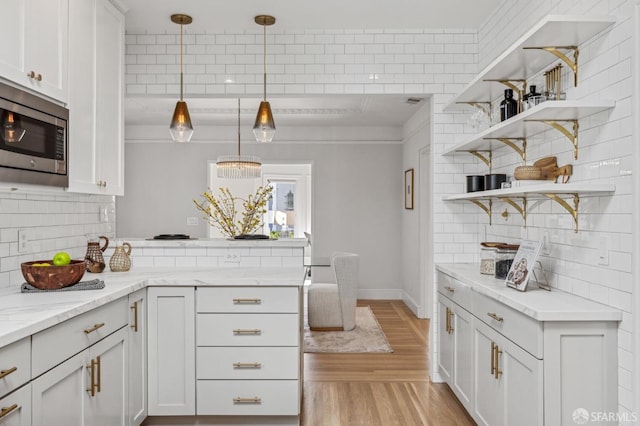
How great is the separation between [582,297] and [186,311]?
83.4 inches

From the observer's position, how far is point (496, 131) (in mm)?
2688

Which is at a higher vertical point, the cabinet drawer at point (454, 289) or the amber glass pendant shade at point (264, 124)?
the amber glass pendant shade at point (264, 124)

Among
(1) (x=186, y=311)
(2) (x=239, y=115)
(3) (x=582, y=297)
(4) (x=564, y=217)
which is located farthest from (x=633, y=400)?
(2) (x=239, y=115)

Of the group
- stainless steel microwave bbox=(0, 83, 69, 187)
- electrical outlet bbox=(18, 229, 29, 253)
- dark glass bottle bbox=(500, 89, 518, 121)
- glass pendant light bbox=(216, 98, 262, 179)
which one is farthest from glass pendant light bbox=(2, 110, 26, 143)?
glass pendant light bbox=(216, 98, 262, 179)

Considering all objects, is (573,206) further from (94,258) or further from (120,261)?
(94,258)

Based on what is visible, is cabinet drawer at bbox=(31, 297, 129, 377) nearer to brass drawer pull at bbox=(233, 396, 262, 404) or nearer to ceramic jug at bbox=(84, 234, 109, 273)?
ceramic jug at bbox=(84, 234, 109, 273)

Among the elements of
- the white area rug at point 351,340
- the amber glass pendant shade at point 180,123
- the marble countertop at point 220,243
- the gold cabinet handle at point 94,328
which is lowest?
the white area rug at point 351,340

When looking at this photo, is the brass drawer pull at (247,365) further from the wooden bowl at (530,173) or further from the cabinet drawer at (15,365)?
the wooden bowl at (530,173)

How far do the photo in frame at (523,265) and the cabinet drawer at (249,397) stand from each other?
136cm

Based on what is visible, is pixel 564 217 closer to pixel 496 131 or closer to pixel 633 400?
pixel 496 131

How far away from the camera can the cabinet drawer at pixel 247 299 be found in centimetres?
277

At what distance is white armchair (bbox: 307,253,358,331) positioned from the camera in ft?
16.9

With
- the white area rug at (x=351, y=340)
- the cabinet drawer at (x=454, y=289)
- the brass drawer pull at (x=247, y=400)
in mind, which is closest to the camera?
the brass drawer pull at (x=247, y=400)

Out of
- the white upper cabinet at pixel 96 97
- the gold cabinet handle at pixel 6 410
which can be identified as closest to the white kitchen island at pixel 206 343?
the white upper cabinet at pixel 96 97
